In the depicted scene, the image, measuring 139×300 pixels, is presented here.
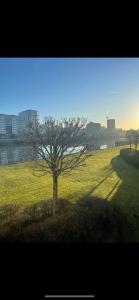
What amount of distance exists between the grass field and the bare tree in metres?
0.26

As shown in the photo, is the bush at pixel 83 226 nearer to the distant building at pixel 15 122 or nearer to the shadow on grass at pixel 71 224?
the shadow on grass at pixel 71 224

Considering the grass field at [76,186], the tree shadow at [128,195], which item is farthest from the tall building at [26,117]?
the tree shadow at [128,195]

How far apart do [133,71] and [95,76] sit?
54 cm

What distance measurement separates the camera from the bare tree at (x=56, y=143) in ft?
11.2

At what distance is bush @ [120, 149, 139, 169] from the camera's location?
15.5 ft

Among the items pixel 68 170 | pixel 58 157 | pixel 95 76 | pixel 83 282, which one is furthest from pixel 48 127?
pixel 83 282

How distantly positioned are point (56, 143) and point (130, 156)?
203cm

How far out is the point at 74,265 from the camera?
8.45ft

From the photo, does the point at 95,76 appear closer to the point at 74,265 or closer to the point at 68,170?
the point at 68,170

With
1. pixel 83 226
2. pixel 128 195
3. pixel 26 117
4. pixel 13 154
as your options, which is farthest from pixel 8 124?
pixel 128 195

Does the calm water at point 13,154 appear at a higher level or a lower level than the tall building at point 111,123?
lower

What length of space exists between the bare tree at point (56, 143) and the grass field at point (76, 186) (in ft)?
0.84

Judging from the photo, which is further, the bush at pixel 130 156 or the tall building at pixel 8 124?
the bush at pixel 130 156
